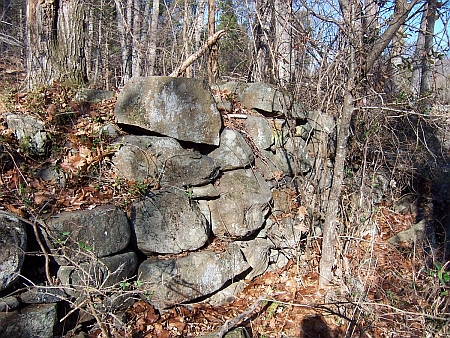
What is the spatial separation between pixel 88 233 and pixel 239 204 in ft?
6.47

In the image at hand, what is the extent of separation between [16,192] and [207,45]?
11.4 feet

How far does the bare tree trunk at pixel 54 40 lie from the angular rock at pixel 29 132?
1046 millimetres

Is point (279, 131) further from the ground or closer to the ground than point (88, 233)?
further from the ground

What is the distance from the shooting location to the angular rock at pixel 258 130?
205 inches

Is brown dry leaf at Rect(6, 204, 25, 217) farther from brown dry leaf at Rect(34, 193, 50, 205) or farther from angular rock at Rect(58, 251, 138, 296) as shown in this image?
angular rock at Rect(58, 251, 138, 296)

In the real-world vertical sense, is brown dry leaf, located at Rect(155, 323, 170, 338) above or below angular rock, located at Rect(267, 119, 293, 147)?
below

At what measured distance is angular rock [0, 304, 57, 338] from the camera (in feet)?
9.43

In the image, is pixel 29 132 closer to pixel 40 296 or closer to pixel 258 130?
pixel 40 296

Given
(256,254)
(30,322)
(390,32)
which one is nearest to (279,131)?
(256,254)

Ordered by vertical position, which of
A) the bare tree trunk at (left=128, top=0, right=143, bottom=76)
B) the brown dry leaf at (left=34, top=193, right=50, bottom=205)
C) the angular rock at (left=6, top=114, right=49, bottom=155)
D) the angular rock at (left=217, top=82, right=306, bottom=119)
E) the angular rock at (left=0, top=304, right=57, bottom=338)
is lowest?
the angular rock at (left=0, top=304, right=57, bottom=338)

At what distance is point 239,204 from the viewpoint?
464 centimetres

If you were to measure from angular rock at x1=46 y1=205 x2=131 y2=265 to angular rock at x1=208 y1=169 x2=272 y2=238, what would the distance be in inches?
50.9

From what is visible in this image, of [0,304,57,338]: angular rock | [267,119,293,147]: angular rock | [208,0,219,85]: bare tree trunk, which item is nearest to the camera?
[0,304,57,338]: angular rock

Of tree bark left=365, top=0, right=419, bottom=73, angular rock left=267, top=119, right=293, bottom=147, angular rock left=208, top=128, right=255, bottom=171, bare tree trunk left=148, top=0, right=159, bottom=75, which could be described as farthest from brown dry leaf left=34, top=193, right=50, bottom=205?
bare tree trunk left=148, top=0, right=159, bottom=75
